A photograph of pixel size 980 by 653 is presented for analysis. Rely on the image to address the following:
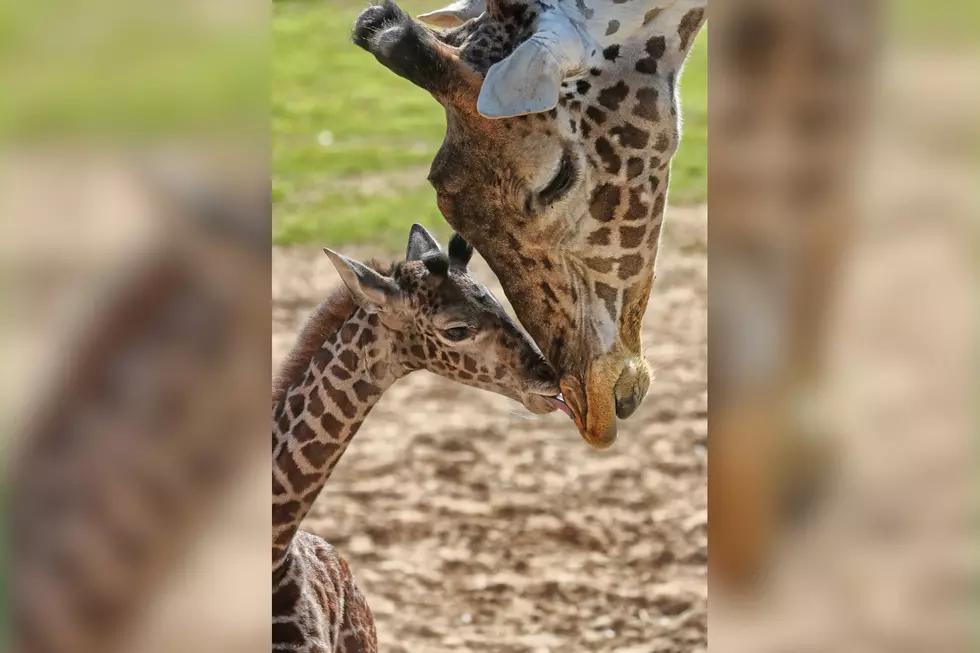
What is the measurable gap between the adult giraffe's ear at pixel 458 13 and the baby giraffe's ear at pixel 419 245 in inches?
17.1

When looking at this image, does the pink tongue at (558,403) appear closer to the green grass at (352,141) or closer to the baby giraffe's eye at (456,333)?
the baby giraffe's eye at (456,333)

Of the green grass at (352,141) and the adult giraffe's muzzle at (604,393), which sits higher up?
the adult giraffe's muzzle at (604,393)

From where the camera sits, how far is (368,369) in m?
2.46

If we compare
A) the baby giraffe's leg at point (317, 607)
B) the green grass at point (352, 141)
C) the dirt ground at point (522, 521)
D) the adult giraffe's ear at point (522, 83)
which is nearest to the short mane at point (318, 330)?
the baby giraffe's leg at point (317, 607)

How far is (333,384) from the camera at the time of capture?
244cm

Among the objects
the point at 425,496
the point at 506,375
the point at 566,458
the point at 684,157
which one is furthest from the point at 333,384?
the point at 684,157

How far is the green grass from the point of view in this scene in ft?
24.9

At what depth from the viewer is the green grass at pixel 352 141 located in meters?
7.58
